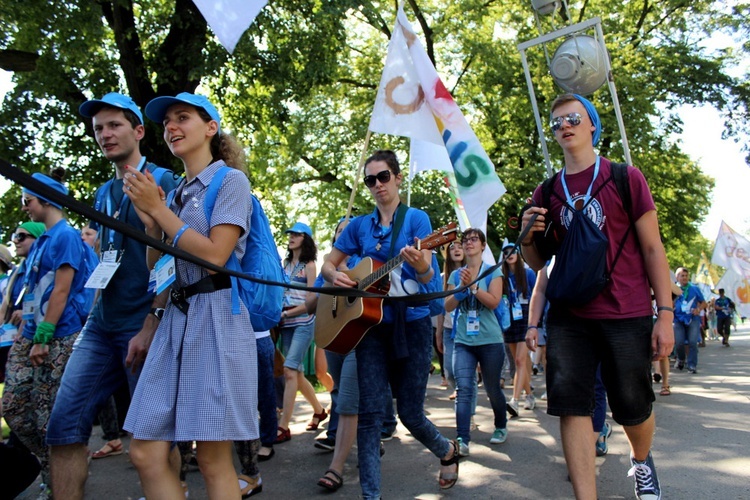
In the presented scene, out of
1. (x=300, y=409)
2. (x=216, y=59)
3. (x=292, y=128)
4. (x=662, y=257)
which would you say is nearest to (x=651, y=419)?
(x=662, y=257)

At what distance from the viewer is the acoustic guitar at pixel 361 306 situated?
4.19 metres

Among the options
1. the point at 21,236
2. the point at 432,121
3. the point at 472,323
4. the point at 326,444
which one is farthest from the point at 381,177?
the point at 21,236

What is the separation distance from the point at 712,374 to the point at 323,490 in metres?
9.97

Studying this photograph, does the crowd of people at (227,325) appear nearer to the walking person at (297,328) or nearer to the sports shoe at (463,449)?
the sports shoe at (463,449)

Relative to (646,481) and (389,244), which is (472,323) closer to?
(389,244)

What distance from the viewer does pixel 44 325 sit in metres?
4.58

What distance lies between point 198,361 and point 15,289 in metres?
3.63

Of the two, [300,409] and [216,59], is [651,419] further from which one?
[216,59]

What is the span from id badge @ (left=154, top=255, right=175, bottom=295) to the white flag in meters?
1.80

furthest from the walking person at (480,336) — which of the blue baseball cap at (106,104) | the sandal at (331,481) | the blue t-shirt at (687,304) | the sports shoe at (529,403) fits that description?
the blue t-shirt at (687,304)

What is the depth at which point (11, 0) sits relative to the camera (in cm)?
1056

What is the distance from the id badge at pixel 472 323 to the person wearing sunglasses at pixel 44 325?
120 inches

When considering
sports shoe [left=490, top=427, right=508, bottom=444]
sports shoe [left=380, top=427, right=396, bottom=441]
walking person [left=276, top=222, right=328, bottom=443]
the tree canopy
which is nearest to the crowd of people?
sports shoe [left=490, top=427, right=508, bottom=444]

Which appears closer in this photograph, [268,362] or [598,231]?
[598,231]
